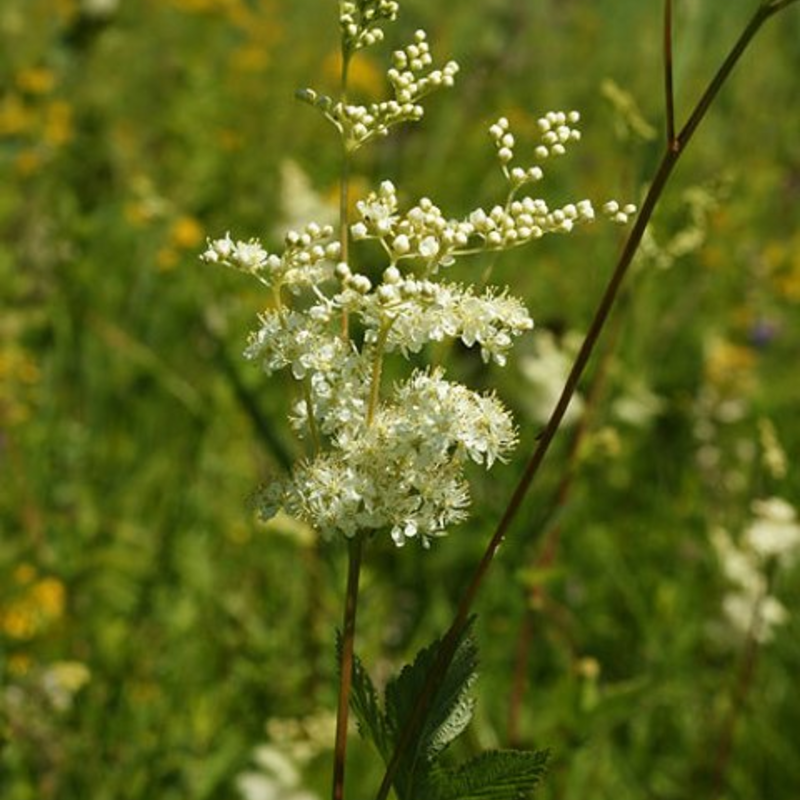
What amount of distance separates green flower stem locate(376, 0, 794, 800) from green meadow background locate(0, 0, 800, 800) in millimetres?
821

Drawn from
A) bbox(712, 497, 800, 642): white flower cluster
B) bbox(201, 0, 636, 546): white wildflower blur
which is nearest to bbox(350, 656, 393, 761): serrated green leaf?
bbox(201, 0, 636, 546): white wildflower blur

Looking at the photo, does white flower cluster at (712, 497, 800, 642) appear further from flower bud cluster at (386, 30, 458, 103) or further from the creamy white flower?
flower bud cluster at (386, 30, 458, 103)

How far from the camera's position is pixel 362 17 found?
132 cm

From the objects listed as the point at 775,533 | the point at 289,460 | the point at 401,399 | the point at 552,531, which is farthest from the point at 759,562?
the point at 401,399

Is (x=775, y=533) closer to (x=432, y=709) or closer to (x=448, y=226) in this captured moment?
(x=432, y=709)

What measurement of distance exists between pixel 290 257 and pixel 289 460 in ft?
3.15

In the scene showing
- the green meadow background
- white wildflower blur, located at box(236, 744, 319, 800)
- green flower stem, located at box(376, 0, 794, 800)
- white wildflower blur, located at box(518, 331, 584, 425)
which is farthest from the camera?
white wildflower blur, located at box(518, 331, 584, 425)

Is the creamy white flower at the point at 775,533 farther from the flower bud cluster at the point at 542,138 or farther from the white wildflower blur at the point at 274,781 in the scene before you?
the flower bud cluster at the point at 542,138

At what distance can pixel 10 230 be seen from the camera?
4648mm

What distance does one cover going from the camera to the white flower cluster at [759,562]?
Answer: 247 centimetres

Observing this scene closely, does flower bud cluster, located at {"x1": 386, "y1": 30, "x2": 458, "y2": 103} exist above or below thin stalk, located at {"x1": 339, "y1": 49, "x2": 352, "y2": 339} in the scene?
above

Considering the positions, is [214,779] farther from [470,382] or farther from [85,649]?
[470,382]

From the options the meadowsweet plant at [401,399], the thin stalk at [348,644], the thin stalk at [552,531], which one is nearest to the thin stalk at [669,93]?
the meadowsweet plant at [401,399]

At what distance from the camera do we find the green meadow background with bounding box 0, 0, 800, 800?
8.00 feet
